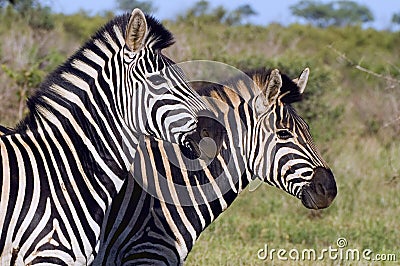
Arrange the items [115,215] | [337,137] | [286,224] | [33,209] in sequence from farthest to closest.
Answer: [337,137]
[286,224]
[115,215]
[33,209]

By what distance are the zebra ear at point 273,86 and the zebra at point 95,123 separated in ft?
2.46

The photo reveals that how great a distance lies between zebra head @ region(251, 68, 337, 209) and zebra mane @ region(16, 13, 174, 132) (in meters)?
1.04

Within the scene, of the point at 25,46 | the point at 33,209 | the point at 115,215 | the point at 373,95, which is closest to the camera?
the point at 33,209

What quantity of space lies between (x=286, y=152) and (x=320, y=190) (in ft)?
1.24

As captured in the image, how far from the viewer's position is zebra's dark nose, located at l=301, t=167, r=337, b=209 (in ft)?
17.8

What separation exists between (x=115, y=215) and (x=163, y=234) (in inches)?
15.1

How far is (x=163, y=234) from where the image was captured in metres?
5.46

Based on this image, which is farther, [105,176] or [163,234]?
[163,234]

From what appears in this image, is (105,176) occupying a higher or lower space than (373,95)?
lower

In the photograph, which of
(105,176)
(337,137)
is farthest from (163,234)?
(337,137)

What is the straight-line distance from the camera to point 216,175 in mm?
5703

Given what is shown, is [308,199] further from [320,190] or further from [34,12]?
[34,12]

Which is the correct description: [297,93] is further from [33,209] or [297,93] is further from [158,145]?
[33,209]
